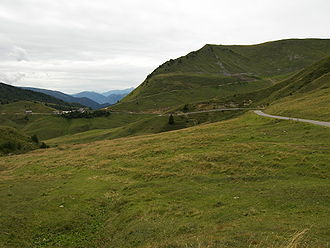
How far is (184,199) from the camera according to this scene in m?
22.8

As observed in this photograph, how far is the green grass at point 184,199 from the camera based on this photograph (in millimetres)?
15812

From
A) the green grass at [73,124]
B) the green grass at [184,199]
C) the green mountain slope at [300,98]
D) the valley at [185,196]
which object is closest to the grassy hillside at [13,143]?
the valley at [185,196]

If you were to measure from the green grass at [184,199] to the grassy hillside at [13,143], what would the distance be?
40742 mm

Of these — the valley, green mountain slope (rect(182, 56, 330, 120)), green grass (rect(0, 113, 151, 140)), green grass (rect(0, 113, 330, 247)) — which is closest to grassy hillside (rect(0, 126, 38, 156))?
the valley

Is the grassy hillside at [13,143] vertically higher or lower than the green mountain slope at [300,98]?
lower

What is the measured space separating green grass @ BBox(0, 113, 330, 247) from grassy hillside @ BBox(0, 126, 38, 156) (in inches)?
1604

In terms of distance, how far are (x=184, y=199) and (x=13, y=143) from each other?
6868 centimetres

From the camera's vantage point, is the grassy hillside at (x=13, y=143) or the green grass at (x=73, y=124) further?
the green grass at (x=73, y=124)

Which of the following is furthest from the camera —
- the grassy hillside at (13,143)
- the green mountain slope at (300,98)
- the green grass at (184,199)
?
the grassy hillside at (13,143)

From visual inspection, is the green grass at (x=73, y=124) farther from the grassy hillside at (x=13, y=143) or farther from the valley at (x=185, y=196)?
the valley at (x=185, y=196)

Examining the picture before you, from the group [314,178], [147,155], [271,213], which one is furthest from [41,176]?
[314,178]

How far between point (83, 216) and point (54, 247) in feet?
14.1

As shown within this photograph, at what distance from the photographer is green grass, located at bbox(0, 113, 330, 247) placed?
15.8 metres

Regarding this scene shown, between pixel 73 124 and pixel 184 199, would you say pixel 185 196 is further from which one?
pixel 73 124
